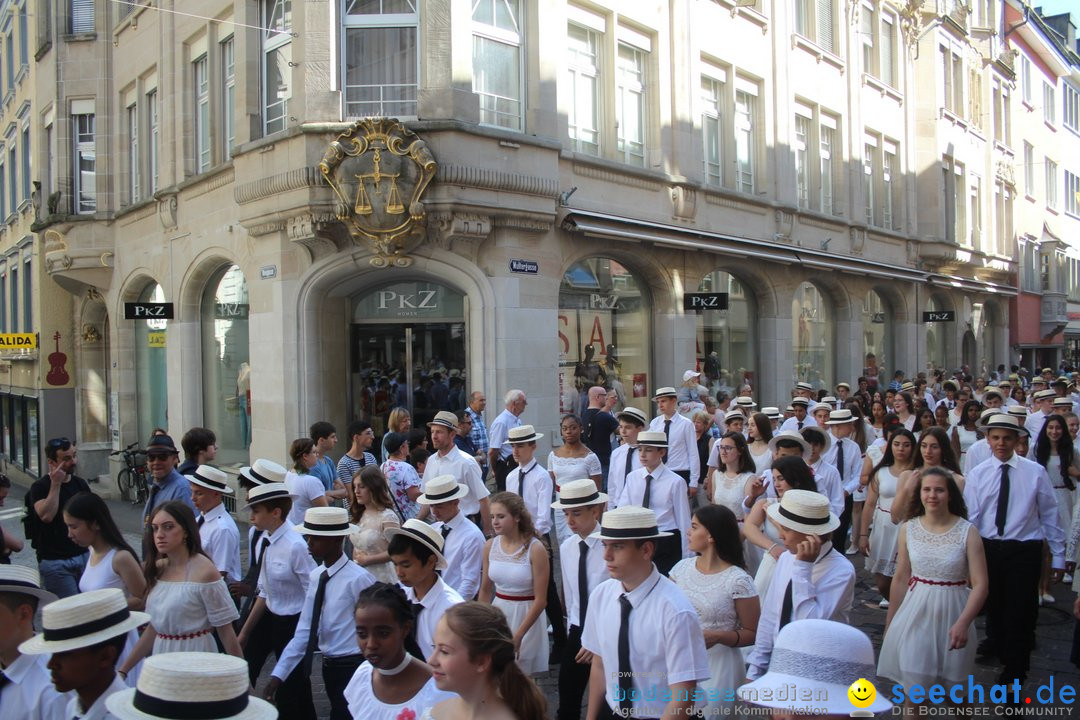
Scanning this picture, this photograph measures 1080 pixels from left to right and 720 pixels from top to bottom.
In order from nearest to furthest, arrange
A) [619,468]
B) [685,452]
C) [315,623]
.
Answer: [315,623], [619,468], [685,452]

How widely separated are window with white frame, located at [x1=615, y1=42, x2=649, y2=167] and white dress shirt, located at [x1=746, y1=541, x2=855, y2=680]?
40.2ft

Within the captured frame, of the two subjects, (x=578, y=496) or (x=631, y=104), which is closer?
(x=578, y=496)

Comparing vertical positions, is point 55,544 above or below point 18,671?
below

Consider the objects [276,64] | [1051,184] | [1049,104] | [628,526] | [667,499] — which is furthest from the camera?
[1051,184]

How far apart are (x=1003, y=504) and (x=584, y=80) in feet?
35.5

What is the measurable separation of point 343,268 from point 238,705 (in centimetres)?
1117

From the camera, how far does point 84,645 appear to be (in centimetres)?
317

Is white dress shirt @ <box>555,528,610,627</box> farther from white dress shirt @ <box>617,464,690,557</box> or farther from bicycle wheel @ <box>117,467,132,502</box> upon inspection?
bicycle wheel @ <box>117,467,132,502</box>

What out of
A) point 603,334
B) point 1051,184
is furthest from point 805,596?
point 1051,184

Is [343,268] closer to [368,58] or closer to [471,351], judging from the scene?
[471,351]

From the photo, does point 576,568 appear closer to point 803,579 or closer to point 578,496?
point 578,496

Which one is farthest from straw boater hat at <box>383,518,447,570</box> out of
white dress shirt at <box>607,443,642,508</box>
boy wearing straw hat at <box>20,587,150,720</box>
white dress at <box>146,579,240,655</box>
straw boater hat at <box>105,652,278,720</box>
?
white dress shirt at <box>607,443,642,508</box>

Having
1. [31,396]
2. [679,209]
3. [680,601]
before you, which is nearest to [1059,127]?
[679,209]

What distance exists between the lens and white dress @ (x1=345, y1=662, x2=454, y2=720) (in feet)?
11.3
